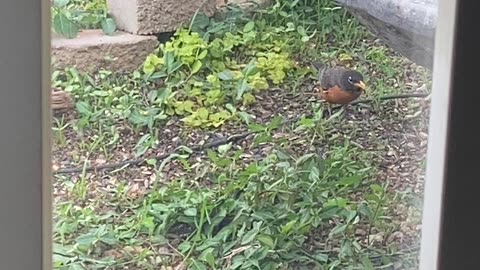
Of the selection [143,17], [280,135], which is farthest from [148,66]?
[280,135]

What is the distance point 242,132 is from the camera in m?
0.81

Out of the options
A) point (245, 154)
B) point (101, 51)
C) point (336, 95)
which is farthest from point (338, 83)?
point (101, 51)

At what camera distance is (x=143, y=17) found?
2.49 ft

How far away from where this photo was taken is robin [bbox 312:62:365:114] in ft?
2.71

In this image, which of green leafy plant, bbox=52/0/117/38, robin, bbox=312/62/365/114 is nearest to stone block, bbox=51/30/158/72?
green leafy plant, bbox=52/0/117/38

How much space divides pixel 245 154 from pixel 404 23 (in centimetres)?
21

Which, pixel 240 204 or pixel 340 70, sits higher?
pixel 340 70
